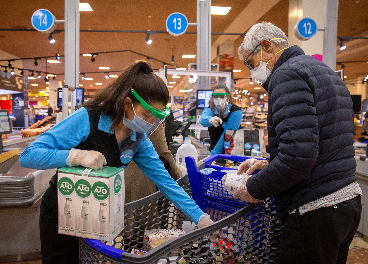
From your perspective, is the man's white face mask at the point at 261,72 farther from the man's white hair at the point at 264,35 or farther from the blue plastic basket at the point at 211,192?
the blue plastic basket at the point at 211,192

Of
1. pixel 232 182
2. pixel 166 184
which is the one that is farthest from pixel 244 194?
pixel 166 184

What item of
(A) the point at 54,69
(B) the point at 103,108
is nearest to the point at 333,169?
(B) the point at 103,108

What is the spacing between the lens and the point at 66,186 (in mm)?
901

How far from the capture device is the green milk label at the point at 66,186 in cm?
90

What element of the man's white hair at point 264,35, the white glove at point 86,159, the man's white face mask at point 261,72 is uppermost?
the man's white hair at point 264,35

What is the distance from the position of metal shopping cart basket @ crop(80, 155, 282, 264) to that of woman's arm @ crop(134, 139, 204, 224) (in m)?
0.08

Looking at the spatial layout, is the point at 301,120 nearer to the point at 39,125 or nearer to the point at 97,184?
the point at 97,184

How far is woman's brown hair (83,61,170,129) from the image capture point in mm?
1150

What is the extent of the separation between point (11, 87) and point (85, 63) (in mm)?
5488

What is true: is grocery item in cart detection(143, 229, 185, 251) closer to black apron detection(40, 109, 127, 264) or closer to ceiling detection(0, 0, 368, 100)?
black apron detection(40, 109, 127, 264)

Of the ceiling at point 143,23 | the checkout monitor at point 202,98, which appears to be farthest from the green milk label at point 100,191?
the ceiling at point 143,23

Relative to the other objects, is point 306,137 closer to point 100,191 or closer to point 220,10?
point 100,191

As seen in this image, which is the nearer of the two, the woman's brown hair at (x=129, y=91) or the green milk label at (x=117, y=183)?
the green milk label at (x=117, y=183)

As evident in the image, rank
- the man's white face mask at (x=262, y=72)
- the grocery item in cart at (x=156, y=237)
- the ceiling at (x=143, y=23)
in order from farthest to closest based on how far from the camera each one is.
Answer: the ceiling at (x=143, y=23) < the man's white face mask at (x=262, y=72) < the grocery item in cart at (x=156, y=237)
